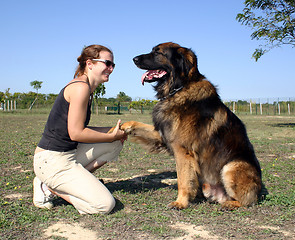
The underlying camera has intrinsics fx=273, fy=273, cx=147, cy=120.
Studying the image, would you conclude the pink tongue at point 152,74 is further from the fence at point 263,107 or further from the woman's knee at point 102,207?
the fence at point 263,107

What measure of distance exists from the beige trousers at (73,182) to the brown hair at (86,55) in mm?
1072

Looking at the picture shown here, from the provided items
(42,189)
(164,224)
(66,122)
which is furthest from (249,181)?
(42,189)

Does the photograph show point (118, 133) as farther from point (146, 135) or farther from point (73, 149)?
point (73, 149)

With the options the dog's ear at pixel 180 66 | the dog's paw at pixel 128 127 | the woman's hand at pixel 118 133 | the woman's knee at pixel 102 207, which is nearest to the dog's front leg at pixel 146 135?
the dog's paw at pixel 128 127

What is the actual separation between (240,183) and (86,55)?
250 cm

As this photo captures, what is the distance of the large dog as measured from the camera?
3338mm

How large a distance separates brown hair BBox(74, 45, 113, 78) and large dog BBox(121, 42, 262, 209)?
989 millimetres

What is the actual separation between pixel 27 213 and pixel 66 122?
3.64 feet

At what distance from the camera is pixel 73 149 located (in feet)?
11.4

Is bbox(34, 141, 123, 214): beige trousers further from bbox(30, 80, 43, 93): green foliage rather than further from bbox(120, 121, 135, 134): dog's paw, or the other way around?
bbox(30, 80, 43, 93): green foliage

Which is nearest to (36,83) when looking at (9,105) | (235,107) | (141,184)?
(9,105)

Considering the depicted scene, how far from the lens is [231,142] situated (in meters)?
3.43

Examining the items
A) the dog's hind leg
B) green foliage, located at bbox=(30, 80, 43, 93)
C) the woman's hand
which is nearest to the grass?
the dog's hind leg

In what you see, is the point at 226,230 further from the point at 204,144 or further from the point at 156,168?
the point at 156,168
